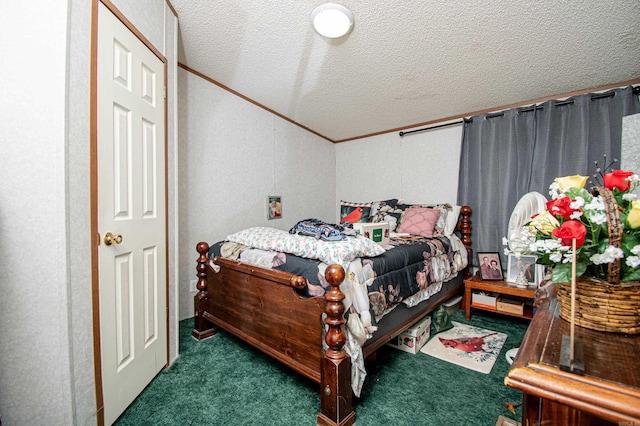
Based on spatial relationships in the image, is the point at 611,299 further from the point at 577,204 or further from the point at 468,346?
the point at 468,346

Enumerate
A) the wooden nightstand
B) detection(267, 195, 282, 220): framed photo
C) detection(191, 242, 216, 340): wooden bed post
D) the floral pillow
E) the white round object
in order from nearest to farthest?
the white round object < detection(191, 242, 216, 340): wooden bed post < the wooden nightstand < detection(267, 195, 282, 220): framed photo < the floral pillow

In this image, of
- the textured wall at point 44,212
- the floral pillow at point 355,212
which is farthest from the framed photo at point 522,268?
the textured wall at point 44,212

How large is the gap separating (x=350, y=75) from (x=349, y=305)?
197cm

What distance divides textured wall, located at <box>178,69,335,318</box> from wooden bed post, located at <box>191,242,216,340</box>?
0.41 m

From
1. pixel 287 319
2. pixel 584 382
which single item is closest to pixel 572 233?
pixel 584 382

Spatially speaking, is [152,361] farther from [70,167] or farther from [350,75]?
[350,75]

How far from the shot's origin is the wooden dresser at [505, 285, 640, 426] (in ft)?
1.46

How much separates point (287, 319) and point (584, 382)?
1.27 meters

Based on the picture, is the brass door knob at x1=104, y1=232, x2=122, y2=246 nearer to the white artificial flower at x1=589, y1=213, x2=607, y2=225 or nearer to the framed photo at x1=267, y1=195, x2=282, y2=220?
the white artificial flower at x1=589, y1=213, x2=607, y2=225

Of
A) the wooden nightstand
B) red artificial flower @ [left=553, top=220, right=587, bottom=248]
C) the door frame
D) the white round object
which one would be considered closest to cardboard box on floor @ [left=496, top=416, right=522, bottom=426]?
red artificial flower @ [left=553, top=220, right=587, bottom=248]

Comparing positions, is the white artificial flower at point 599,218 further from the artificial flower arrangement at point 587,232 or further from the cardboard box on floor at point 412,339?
the cardboard box on floor at point 412,339

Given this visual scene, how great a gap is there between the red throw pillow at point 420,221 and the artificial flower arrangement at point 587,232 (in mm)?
2021

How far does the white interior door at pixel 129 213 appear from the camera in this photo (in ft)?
4.08

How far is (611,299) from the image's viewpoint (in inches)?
25.6
